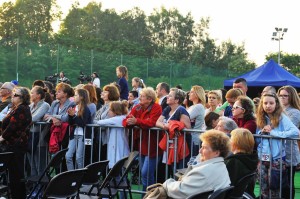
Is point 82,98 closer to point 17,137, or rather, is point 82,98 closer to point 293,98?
point 17,137

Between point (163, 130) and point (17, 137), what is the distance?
1.96 meters

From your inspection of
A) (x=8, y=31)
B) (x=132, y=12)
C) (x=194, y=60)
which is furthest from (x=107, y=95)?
(x=132, y=12)

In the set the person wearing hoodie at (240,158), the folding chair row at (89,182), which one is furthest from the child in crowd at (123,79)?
the person wearing hoodie at (240,158)

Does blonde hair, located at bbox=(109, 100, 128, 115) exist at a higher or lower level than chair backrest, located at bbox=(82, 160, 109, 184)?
higher

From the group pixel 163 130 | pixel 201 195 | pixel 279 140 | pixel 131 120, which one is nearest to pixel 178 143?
pixel 163 130

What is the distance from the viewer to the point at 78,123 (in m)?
8.22

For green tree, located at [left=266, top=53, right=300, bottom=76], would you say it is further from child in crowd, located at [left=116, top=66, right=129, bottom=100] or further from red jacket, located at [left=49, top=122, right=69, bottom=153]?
red jacket, located at [left=49, top=122, right=69, bottom=153]

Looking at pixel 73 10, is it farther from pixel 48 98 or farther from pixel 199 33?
pixel 48 98

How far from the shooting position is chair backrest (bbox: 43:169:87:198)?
5500 millimetres

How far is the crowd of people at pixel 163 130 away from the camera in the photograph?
609 centimetres

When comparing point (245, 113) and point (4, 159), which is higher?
point (245, 113)

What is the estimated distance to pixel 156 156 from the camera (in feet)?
26.3

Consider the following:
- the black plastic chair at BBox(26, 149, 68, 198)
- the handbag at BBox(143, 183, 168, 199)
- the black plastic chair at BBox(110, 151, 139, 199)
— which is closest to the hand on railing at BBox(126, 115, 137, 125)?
the black plastic chair at BBox(110, 151, 139, 199)

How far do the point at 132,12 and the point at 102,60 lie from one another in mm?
53497
